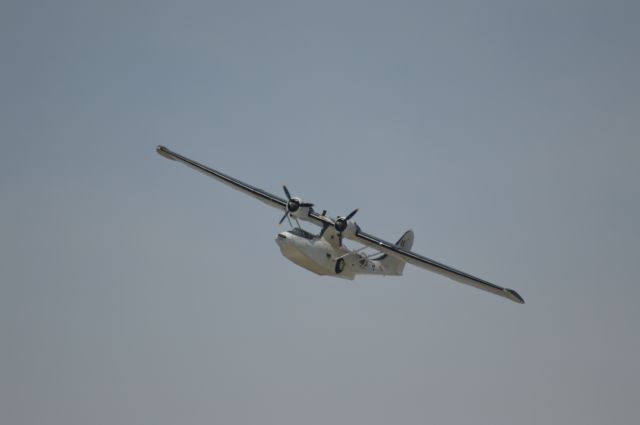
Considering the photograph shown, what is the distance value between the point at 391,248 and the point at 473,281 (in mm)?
4203

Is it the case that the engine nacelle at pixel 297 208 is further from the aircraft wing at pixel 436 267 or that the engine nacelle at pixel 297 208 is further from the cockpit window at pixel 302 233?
the aircraft wing at pixel 436 267

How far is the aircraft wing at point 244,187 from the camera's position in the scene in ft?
134

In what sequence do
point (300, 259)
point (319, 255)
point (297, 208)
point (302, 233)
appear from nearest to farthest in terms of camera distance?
1. point (300, 259)
2. point (302, 233)
3. point (319, 255)
4. point (297, 208)

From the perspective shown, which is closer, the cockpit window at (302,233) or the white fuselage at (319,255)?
the white fuselage at (319,255)

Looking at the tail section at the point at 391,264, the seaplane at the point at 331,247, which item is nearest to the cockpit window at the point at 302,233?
the seaplane at the point at 331,247

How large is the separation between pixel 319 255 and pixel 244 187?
6.60 m

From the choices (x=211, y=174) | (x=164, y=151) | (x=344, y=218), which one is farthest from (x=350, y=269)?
(x=164, y=151)

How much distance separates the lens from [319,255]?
38312 mm

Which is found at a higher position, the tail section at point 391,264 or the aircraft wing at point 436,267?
the tail section at point 391,264

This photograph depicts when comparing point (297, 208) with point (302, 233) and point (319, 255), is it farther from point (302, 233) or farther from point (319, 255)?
point (319, 255)

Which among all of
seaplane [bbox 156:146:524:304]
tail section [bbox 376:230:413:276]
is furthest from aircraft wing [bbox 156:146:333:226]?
tail section [bbox 376:230:413:276]

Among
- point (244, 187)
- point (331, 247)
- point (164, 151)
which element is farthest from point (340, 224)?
point (164, 151)

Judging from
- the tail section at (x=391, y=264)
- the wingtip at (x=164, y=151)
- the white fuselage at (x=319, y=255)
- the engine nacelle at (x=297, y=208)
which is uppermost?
the wingtip at (x=164, y=151)

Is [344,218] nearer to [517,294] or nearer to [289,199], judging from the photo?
[289,199]
